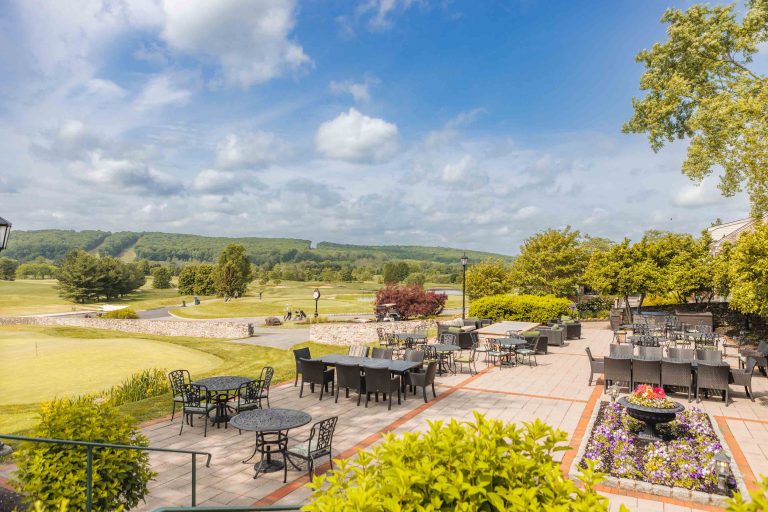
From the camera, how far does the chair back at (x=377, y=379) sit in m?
10.9

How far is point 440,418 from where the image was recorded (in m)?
10.2

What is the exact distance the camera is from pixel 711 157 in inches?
824

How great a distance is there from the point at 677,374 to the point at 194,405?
11.6 m

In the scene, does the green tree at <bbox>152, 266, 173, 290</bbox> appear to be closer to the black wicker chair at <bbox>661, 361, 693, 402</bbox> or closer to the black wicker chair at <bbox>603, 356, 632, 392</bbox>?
the black wicker chair at <bbox>603, 356, 632, 392</bbox>

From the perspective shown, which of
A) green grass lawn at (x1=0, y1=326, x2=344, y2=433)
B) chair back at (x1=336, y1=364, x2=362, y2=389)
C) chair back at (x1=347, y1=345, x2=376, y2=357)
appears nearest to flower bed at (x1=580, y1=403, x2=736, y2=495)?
chair back at (x1=336, y1=364, x2=362, y2=389)

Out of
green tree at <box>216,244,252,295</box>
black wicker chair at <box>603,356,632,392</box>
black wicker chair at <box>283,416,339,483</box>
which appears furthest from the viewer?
green tree at <box>216,244,252,295</box>

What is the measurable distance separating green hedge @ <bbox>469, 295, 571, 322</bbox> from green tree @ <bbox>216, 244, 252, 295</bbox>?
54062 millimetres

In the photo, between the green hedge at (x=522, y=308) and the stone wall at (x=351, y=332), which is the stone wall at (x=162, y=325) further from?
the green hedge at (x=522, y=308)

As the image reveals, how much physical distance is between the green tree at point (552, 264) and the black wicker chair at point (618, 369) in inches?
919

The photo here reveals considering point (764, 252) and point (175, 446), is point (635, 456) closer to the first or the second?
point (764, 252)

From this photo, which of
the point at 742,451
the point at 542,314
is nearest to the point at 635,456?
the point at 742,451

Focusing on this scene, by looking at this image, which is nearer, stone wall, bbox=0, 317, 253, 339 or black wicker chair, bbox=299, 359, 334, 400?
black wicker chair, bbox=299, 359, 334, 400

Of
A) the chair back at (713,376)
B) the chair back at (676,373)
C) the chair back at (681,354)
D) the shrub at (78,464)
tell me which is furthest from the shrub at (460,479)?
the chair back at (681,354)

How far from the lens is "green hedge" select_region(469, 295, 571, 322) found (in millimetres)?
27250
